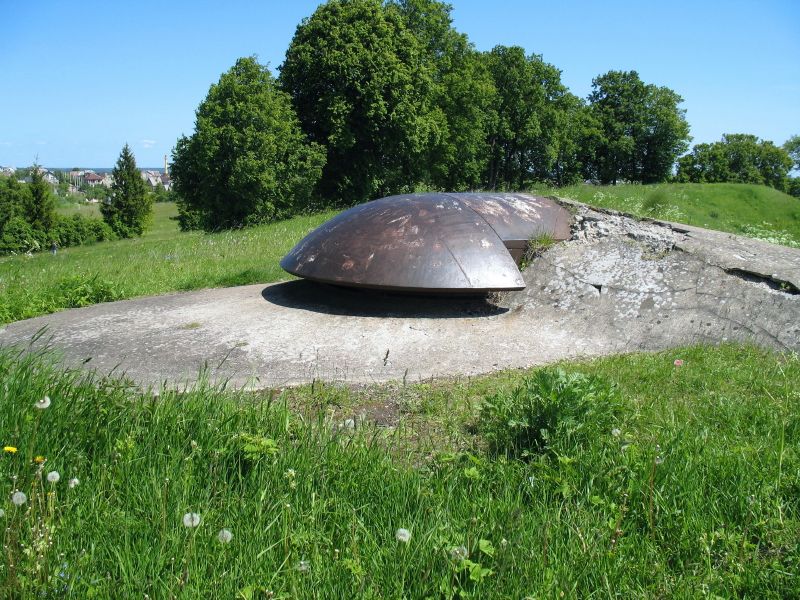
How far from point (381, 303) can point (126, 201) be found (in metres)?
52.9

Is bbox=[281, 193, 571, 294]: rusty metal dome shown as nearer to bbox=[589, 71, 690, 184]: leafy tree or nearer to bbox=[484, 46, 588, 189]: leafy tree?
bbox=[484, 46, 588, 189]: leafy tree

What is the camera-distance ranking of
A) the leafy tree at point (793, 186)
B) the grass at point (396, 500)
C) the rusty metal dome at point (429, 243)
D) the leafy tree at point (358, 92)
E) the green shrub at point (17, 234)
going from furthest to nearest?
the leafy tree at point (793, 186) < the green shrub at point (17, 234) < the leafy tree at point (358, 92) < the rusty metal dome at point (429, 243) < the grass at point (396, 500)

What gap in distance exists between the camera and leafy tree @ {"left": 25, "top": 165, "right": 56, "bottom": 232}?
1884 inches

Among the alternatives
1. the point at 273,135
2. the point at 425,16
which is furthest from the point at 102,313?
the point at 425,16

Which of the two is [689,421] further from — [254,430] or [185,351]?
[185,351]

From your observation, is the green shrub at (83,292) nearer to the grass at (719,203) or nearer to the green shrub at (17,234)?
the grass at (719,203)

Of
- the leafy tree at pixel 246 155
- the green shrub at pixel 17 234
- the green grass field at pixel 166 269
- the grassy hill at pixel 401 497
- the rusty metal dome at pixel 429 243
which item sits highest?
the leafy tree at pixel 246 155

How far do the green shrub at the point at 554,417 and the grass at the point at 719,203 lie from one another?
13125 millimetres

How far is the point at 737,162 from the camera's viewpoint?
6072 centimetres

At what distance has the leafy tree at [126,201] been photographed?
53.8m

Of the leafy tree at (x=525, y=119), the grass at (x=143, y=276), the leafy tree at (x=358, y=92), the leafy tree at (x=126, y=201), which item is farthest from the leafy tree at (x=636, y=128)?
the grass at (x=143, y=276)

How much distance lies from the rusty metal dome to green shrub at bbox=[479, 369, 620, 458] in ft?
7.83

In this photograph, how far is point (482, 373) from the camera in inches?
193

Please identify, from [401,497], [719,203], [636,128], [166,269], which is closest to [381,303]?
[401,497]
